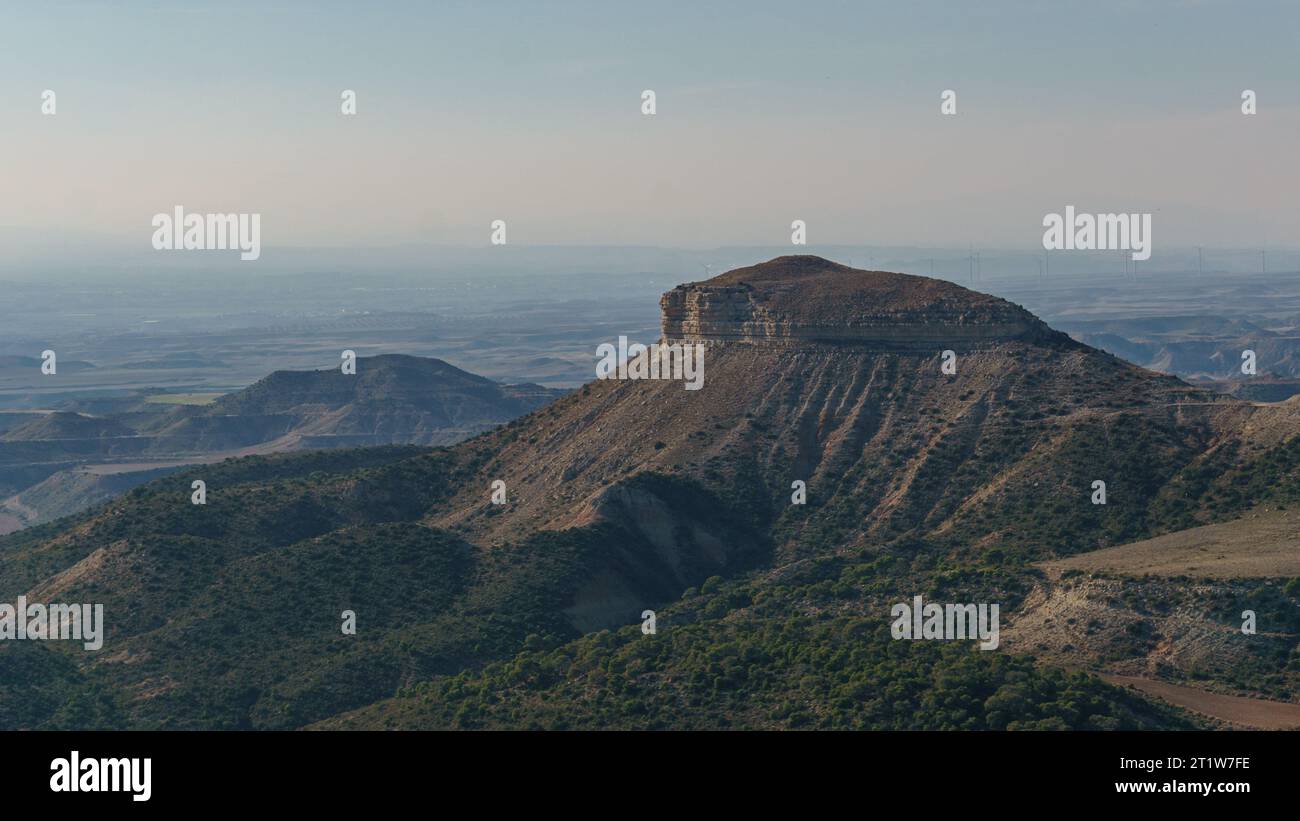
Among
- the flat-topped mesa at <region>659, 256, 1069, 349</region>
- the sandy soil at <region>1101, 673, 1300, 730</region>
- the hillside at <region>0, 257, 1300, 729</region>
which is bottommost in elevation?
the sandy soil at <region>1101, 673, 1300, 730</region>

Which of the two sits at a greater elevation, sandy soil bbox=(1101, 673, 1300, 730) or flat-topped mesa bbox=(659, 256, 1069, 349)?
flat-topped mesa bbox=(659, 256, 1069, 349)

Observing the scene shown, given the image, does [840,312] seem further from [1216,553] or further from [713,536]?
[1216,553]

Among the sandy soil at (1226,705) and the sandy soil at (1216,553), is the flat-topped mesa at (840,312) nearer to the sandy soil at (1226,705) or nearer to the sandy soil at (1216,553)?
the sandy soil at (1216,553)

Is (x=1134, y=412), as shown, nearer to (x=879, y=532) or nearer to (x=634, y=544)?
(x=879, y=532)

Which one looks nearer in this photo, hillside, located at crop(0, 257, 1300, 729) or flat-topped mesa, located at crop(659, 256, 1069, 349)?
hillside, located at crop(0, 257, 1300, 729)

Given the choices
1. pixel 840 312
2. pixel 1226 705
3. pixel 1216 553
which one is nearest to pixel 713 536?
pixel 840 312

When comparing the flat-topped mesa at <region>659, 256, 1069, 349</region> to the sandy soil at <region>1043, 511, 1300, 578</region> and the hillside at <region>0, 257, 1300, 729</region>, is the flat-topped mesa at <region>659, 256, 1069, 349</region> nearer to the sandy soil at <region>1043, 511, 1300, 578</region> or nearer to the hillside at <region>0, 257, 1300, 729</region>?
the hillside at <region>0, 257, 1300, 729</region>

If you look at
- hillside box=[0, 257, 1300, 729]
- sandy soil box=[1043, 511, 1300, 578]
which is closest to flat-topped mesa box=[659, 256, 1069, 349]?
hillside box=[0, 257, 1300, 729]
